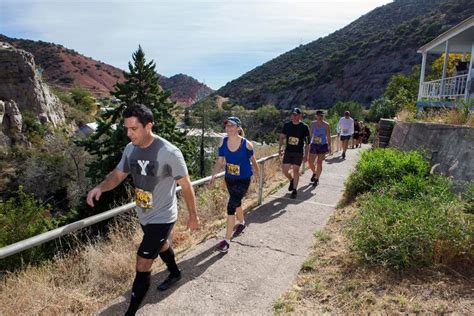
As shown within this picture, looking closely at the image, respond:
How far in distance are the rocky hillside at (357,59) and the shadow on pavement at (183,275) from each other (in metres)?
62.5

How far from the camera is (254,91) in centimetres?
8600

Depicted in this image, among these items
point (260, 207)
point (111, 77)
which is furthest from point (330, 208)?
point (111, 77)

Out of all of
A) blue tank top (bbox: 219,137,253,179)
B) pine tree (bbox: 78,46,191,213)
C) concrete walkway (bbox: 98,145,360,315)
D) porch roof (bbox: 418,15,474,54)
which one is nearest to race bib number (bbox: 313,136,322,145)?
concrete walkway (bbox: 98,145,360,315)

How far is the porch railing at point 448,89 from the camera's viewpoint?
12.4 metres

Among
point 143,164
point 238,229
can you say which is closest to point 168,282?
point 143,164

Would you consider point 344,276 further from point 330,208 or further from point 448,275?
point 330,208

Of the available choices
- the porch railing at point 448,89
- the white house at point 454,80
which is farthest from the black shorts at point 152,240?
the porch railing at point 448,89

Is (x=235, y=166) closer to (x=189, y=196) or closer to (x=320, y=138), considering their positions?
(x=189, y=196)

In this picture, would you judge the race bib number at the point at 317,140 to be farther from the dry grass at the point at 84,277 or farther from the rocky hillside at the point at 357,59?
the rocky hillside at the point at 357,59

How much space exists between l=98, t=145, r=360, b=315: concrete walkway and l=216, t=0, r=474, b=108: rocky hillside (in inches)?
2388

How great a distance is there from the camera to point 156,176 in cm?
306

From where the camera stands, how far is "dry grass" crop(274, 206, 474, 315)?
3.17 m

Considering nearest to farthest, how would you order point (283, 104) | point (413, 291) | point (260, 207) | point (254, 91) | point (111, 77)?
point (413, 291), point (260, 207), point (283, 104), point (254, 91), point (111, 77)

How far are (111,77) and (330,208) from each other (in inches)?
5539
